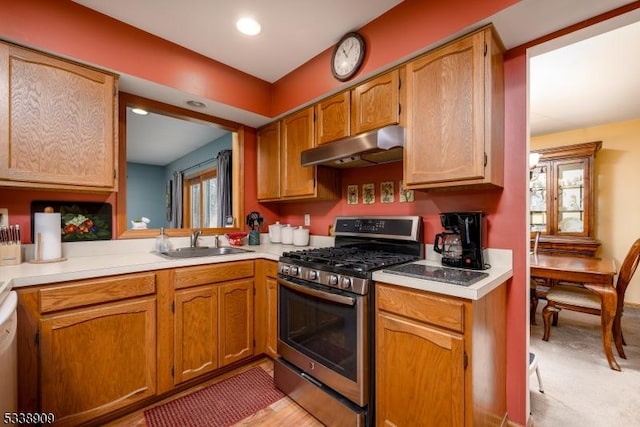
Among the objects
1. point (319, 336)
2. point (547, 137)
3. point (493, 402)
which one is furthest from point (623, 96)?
point (319, 336)

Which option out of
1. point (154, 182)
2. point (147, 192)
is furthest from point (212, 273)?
point (154, 182)

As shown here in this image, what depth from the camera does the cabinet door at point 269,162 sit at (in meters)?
2.70

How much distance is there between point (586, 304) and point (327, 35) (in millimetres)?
3133

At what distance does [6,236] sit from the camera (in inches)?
63.0

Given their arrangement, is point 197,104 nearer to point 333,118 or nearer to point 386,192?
point 333,118

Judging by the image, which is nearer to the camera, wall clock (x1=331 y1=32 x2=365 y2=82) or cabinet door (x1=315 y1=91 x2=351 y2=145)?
wall clock (x1=331 y1=32 x2=365 y2=82)

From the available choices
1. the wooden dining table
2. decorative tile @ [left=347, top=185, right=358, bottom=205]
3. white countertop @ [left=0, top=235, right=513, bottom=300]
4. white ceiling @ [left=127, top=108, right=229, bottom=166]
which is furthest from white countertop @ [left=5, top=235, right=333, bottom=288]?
the wooden dining table

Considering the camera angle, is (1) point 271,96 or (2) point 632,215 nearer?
(1) point 271,96

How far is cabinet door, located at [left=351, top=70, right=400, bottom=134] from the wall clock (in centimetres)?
13

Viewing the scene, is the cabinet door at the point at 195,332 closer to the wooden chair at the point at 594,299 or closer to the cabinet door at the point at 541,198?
the wooden chair at the point at 594,299

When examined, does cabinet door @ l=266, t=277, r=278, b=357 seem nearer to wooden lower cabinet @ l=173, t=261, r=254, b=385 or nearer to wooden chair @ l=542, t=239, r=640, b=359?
wooden lower cabinet @ l=173, t=261, r=254, b=385

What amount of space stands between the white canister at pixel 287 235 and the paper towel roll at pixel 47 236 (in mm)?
1697

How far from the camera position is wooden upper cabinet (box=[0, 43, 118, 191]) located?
4.94 feet

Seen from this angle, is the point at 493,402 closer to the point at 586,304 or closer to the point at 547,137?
the point at 586,304
